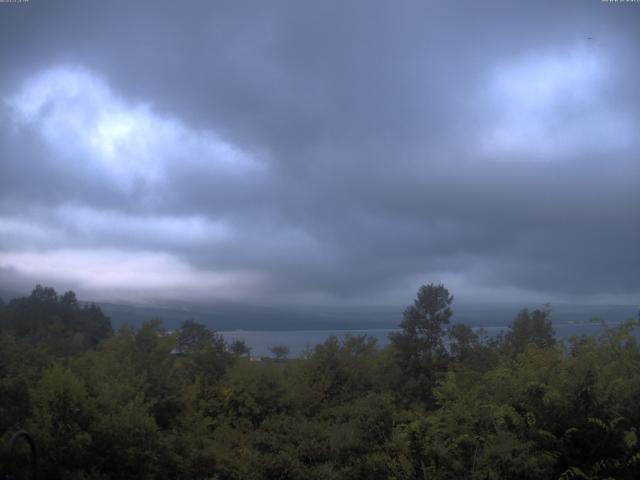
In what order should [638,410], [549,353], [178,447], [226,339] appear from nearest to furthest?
[638,410] → [549,353] → [178,447] → [226,339]

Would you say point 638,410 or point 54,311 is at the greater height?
point 54,311

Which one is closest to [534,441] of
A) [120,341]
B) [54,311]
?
[120,341]

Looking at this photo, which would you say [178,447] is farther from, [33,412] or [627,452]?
[627,452]

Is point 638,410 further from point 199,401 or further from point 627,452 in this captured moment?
point 199,401

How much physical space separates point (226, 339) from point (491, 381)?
38.2 feet

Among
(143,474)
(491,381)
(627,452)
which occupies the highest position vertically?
(491,381)

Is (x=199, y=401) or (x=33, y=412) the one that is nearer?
(x=33, y=412)

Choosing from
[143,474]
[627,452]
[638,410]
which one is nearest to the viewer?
[627,452]

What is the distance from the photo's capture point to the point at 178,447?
35.6ft

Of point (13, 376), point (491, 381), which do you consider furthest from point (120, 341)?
point (491, 381)

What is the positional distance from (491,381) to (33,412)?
7.49m

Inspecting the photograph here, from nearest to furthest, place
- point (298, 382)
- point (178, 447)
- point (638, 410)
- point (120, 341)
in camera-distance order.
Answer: point (638, 410), point (178, 447), point (120, 341), point (298, 382)

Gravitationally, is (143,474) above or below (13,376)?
below

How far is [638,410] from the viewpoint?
28.9ft
